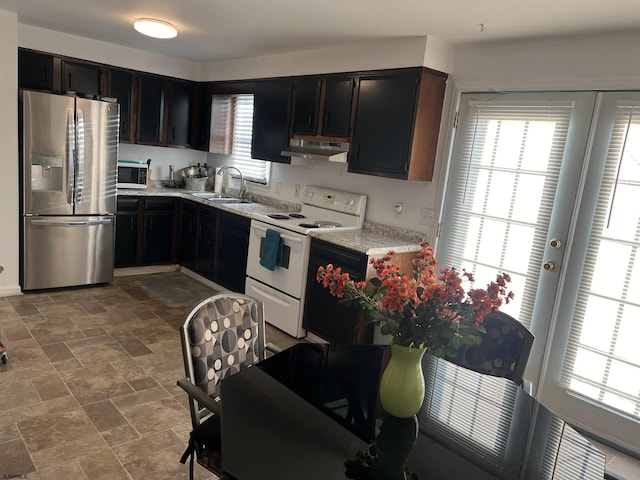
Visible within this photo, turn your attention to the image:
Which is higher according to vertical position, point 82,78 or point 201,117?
point 82,78

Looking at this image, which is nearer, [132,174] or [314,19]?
[314,19]

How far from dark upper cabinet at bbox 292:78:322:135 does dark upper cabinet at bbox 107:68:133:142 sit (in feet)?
6.65

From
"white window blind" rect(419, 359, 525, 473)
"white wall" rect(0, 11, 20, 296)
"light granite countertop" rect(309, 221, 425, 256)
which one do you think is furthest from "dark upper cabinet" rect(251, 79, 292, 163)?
"white window blind" rect(419, 359, 525, 473)

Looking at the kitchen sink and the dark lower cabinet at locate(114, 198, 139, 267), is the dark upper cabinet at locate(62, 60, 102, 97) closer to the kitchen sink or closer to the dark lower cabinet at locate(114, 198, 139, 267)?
the dark lower cabinet at locate(114, 198, 139, 267)

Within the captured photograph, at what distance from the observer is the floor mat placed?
4.70 m

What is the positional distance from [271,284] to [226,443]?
2.86 meters

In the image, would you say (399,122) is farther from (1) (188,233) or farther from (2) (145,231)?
(2) (145,231)

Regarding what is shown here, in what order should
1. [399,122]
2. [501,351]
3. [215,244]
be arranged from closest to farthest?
1. [501,351]
2. [399,122]
3. [215,244]

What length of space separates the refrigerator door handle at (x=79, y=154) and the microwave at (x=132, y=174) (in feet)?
2.67

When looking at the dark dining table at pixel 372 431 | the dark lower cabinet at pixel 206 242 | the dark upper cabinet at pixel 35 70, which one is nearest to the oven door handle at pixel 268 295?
the dark lower cabinet at pixel 206 242

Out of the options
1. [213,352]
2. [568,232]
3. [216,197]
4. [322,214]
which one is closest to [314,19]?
[322,214]

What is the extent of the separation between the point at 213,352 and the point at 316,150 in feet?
8.44

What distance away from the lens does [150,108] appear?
5422mm

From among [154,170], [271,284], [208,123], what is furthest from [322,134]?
[154,170]
